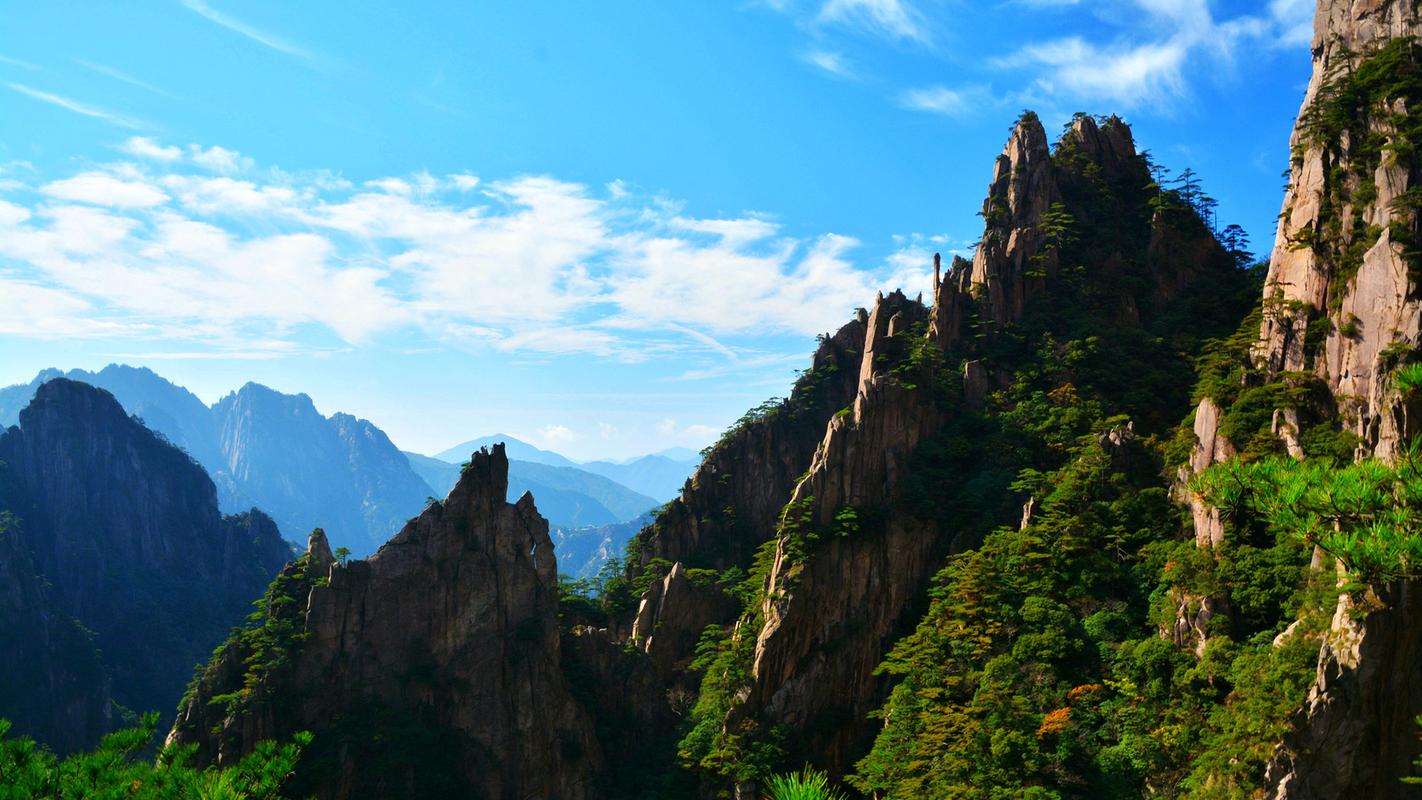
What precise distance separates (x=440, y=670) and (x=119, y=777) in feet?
125

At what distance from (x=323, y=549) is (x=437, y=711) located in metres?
15.5

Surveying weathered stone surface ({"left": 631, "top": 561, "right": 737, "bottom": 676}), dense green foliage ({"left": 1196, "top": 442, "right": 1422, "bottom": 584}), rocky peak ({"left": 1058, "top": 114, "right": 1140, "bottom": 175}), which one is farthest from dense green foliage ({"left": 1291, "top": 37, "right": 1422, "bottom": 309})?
weathered stone surface ({"left": 631, "top": 561, "right": 737, "bottom": 676})

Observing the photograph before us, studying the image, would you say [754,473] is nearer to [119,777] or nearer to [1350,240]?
[1350,240]

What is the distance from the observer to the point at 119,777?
18.9 m

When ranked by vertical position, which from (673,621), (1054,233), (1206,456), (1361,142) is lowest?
(673,621)

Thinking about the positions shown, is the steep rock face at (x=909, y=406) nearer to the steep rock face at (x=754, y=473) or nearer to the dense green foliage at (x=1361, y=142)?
the steep rock face at (x=754, y=473)

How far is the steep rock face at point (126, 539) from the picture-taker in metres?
125

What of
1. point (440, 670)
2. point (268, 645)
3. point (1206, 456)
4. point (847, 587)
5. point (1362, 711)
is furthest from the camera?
point (440, 670)

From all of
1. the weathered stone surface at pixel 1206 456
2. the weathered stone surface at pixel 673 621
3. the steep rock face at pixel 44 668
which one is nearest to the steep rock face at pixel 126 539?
the steep rock face at pixel 44 668

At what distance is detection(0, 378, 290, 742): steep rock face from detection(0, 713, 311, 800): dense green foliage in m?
118

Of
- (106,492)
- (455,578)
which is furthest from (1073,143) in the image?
(106,492)

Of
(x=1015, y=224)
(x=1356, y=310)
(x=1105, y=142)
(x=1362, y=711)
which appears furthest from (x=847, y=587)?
(x=1105, y=142)

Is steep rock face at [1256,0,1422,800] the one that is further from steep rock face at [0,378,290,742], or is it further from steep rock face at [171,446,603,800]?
steep rock face at [0,378,290,742]

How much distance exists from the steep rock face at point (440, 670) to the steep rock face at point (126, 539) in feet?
280
